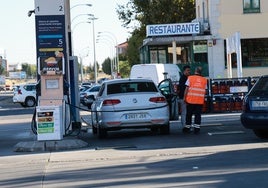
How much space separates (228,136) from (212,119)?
5938mm

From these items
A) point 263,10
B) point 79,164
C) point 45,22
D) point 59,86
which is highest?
point 263,10

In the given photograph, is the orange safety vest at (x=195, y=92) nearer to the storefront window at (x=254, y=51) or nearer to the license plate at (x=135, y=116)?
the license plate at (x=135, y=116)

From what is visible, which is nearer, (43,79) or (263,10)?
(43,79)

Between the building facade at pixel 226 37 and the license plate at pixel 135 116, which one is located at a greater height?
the building facade at pixel 226 37

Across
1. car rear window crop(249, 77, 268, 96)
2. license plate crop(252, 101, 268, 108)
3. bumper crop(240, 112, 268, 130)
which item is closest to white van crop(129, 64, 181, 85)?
car rear window crop(249, 77, 268, 96)

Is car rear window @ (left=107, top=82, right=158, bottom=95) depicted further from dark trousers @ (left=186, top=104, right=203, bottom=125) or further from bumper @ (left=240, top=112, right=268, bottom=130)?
bumper @ (left=240, top=112, right=268, bottom=130)

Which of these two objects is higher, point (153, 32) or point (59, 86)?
point (153, 32)

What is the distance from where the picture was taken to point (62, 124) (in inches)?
543

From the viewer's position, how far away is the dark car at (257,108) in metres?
12.4

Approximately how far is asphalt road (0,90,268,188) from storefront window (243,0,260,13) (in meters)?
19.9

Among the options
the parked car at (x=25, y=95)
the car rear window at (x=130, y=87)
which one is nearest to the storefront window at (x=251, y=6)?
the parked car at (x=25, y=95)

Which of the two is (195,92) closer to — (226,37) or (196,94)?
(196,94)

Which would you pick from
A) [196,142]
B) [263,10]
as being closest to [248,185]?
[196,142]

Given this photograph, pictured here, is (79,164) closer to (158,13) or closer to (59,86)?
(59,86)
